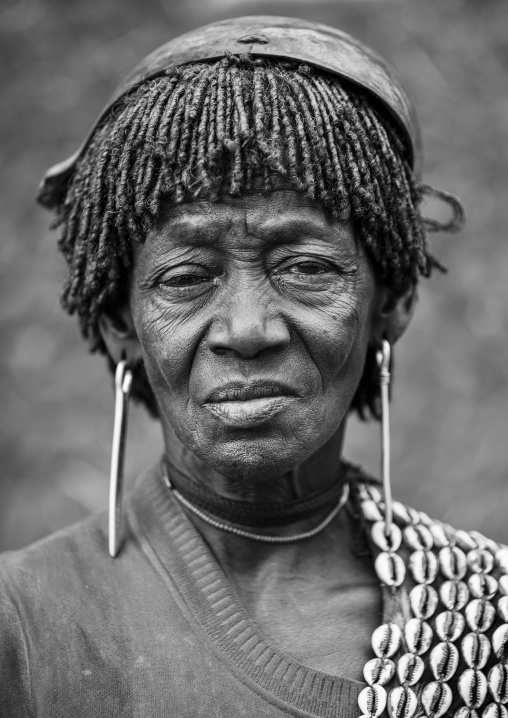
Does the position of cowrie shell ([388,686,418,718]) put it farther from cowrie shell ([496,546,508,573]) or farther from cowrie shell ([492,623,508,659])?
cowrie shell ([496,546,508,573])

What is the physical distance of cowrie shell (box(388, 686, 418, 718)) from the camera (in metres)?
2.46

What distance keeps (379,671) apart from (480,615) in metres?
0.35

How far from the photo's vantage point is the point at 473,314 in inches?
217

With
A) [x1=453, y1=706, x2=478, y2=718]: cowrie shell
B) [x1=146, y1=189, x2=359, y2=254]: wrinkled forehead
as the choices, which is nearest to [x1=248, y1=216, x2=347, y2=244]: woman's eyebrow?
[x1=146, y1=189, x2=359, y2=254]: wrinkled forehead

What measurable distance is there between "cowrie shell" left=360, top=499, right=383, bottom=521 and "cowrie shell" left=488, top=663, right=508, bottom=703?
532 mm

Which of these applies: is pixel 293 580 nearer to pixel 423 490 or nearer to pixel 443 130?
pixel 423 490

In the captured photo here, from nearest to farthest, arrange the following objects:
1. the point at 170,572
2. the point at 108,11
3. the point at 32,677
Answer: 1. the point at 32,677
2. the point at 170,572
3. the point at 108,11

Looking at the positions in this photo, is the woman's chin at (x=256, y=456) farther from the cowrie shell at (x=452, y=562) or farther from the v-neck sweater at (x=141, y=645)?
the cowrie shell at (x=452, y=562)

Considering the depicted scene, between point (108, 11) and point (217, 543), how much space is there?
11.7 feet

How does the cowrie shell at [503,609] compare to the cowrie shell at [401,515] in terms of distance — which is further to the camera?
the cowrie shell at [401,515]

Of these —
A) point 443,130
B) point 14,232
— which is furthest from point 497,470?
point 14,232

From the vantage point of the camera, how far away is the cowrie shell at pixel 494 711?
2.53 metres

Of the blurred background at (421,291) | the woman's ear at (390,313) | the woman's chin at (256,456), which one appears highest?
the woman's ear at (390,313)

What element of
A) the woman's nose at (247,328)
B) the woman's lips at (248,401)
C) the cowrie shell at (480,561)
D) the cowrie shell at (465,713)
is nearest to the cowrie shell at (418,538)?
the cowrie shell at (480,561)
